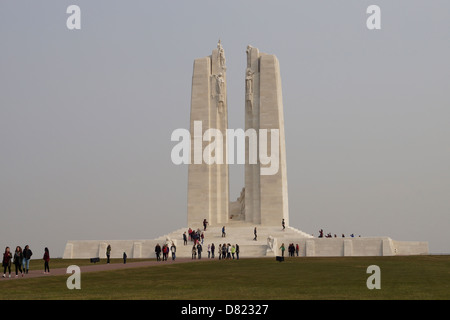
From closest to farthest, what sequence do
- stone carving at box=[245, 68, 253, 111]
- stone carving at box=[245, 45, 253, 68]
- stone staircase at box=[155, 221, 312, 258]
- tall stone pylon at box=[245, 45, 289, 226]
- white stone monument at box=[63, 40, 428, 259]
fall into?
stone staircase at box=[155, 221, 312, 258], tall stone pylon at box=[245, 45, 289, 226], white stone monument at box=[63, 40, 428, 259], stone carving at box=[245, 68, 253, 111], stone carving at box=[245, 45, 253, 68]

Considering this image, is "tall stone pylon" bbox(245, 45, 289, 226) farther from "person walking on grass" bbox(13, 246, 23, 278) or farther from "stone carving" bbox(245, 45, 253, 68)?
"person walking on grass" bbox(13, 246, 23, 278)

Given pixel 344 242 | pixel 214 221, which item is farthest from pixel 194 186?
pixel 344 242

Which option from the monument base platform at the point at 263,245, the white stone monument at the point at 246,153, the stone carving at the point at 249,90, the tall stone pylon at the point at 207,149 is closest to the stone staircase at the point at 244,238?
the monument base platform at the point at 263,245

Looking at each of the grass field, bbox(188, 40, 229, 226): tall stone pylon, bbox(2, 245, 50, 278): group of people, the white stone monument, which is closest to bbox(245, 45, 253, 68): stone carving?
the white stone monument

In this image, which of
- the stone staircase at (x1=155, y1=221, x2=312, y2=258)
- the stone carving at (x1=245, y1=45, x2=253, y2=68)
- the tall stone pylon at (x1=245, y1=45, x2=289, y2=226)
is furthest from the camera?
the stone carving at (x1=245, y1=45, x2=253, y2=68)

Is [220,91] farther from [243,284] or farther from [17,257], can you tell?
[243,284]

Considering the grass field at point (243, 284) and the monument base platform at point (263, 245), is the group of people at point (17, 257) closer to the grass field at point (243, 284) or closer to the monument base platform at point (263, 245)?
the grass field at point (243, 284)
